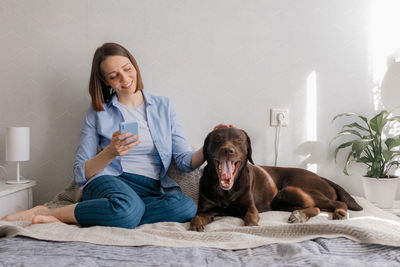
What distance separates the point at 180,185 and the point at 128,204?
51 cm

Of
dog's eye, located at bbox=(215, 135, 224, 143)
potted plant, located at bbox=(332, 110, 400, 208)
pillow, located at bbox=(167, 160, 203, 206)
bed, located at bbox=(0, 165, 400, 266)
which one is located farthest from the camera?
potted plant, located at bbox=(332, 110, 400, 208)

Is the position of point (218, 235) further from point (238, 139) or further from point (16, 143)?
point (16, 143)

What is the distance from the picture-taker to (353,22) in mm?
2295

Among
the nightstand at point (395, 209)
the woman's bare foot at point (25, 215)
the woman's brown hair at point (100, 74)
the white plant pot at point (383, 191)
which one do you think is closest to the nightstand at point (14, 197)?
the woman's bare foot at point (25, 215)

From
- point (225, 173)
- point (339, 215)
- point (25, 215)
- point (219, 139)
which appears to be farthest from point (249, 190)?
point (25, 215)

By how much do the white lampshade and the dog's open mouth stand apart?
1.25 metres

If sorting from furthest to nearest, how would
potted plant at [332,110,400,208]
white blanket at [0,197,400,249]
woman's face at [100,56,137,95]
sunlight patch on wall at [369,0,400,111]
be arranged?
sunlight patch on wall at [369,0,400,111] → potted plant at [332,110,400,208] → woman's face at [100,56,137,95] → white blanket at [0,197,400,249]

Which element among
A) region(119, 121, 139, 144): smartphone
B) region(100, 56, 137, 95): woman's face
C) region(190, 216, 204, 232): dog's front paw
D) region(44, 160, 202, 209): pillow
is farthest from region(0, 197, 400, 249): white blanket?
region(100, 56, 137, 95): woman's face

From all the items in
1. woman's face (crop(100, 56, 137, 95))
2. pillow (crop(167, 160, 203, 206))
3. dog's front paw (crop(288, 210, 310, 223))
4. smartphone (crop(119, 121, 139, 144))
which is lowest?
dog's front paw (crop(288, 210, 310, 223))

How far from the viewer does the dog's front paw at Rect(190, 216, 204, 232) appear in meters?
1.48

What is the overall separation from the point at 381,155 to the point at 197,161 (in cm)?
117

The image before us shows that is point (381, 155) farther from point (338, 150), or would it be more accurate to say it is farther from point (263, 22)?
point (263, 22)

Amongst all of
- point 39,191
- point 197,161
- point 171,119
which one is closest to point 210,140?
point 197,161

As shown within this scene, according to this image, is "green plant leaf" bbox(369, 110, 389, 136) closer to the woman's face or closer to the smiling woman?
the smiling woman
